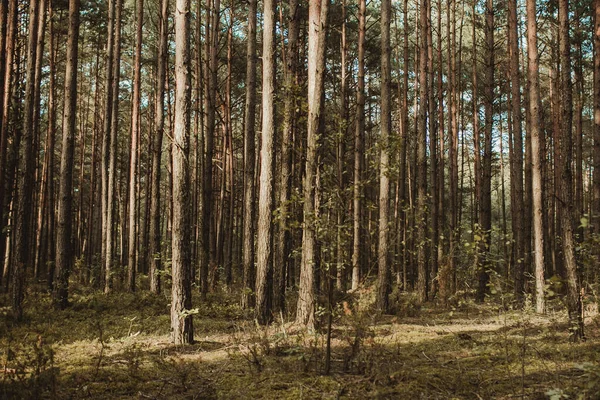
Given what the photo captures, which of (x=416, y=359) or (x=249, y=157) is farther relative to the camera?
(x=249, y=157)

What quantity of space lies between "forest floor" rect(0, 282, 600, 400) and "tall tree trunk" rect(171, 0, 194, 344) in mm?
414

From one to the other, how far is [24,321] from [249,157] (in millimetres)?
5537

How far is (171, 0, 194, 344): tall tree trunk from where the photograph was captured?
712 cm

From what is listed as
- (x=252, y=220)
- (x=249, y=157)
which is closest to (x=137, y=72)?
(x=249, y=157)

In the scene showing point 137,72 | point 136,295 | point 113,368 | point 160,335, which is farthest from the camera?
point 137,72

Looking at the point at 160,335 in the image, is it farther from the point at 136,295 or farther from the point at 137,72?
the point at 137,72

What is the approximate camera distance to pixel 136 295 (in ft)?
40.8

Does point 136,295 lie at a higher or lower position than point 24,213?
lower

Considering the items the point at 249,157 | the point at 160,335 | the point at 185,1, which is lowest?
the point at 160,335

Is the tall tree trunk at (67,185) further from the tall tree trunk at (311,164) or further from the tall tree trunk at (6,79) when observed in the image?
the tall tree trunk at (311,164)

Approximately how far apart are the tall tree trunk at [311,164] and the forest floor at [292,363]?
554 millimetres

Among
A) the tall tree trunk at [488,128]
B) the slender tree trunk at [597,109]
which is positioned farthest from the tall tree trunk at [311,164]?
the tall tree trunk at [488,128]

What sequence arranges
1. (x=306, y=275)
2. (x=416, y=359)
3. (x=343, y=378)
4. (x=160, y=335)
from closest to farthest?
(x=343, y=378)
(x=416, y=359)
(x=306, y=275)
(x=160, y=335)

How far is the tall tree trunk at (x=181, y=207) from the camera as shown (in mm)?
7121
